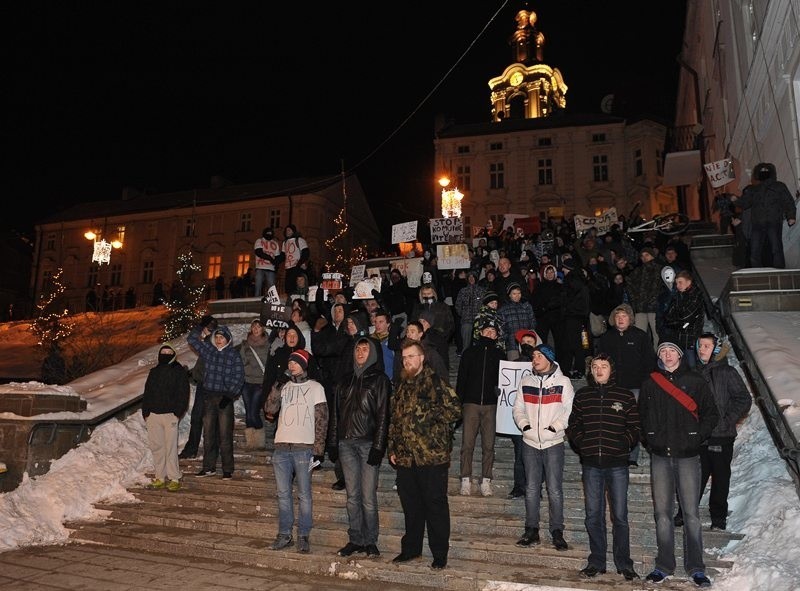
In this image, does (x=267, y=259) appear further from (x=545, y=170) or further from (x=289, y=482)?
(x=545, y=170)

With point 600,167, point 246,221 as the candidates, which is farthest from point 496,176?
point 246,221

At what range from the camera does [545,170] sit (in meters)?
45.2

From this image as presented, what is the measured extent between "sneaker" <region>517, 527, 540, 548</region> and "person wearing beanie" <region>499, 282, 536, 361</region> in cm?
348

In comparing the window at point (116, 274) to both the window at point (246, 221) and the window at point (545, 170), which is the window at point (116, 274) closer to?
the window at point (246, 221)

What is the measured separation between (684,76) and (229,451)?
31481 millimetres

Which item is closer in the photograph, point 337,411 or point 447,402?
point 447,402

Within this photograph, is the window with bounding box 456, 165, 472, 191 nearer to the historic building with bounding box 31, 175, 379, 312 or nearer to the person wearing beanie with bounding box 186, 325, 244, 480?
the historic building with bounding box 31, 175, 379, 312

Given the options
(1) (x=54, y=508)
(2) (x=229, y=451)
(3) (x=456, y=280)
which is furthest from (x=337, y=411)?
(3) (x=456, y=280)

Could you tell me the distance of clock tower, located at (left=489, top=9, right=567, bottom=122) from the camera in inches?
2110

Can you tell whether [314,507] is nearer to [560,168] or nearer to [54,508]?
[54,508]

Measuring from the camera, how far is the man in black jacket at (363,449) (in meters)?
6.22

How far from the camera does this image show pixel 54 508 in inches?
308

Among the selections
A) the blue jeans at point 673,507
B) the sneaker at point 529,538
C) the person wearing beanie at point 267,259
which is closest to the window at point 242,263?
the person wearing beanie at point 267,259

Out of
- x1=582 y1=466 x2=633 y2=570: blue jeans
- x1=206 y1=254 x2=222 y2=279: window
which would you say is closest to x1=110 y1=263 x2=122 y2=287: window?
x1=206 y1=254 x2=222 y2=279: window
